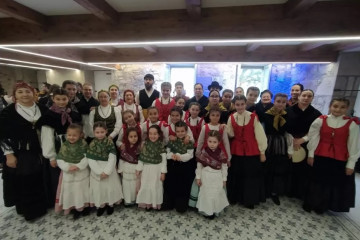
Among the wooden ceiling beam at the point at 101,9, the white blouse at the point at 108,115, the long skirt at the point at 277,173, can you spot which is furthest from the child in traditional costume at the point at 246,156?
the wooden ceiling beam at the point at 101,9

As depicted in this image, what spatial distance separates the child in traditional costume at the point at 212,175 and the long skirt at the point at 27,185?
5.80ft

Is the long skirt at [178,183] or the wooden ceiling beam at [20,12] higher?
the wooden ceiling beam at [20,12]

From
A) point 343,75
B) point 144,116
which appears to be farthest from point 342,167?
point 343,75

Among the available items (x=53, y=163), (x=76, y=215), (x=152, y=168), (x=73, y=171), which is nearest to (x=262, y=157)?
(x=152, y=168)

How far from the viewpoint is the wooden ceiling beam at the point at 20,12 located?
6.74ft

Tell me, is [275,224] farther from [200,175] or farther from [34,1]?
[34,1]

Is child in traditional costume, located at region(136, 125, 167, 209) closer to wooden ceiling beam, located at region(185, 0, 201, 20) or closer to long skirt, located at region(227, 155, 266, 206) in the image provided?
long skirt, located at region(227, 155, 266, 206)

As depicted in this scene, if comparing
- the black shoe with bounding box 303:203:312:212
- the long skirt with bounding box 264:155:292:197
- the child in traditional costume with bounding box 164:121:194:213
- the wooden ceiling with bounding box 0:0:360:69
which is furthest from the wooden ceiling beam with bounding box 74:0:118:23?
the black shoe with bounding box 303:203:312:212

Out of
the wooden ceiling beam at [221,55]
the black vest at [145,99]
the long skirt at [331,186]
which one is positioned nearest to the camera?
the long skirt at [331,186]

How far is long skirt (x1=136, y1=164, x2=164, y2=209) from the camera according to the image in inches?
74.6

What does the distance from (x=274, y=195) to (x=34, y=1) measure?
4.12 metres

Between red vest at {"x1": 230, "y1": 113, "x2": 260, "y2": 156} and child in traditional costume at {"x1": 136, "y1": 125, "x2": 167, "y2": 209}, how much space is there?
0.89 meters

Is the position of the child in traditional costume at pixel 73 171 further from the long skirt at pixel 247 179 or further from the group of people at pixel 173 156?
the long skirt at pixel 247 179

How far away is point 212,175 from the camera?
1831mm
